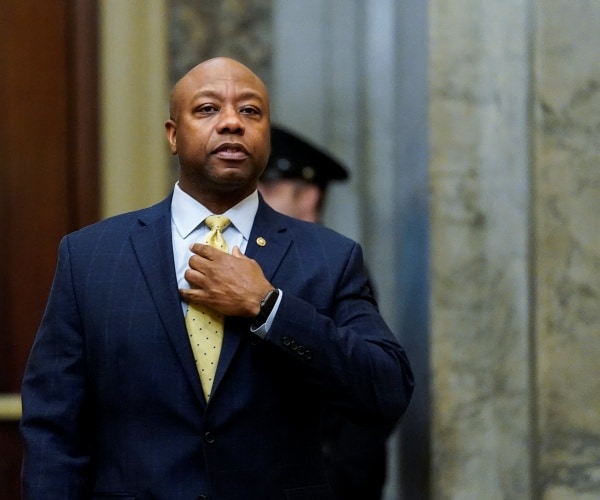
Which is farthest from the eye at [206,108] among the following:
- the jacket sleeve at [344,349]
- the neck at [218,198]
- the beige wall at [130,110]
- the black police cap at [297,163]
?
the black police cap at [297,163]

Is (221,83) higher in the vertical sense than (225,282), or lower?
higher

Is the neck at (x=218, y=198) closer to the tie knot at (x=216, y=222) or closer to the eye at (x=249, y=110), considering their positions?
the tie knot at (x=216, y=222)

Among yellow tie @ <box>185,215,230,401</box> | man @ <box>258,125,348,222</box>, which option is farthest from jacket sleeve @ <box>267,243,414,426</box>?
man @ <box>258,125,348,222</box>

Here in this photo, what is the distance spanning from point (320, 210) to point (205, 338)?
191 centimetres

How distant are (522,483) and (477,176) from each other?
852 millimetres

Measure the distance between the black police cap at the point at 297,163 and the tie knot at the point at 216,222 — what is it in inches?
66.5

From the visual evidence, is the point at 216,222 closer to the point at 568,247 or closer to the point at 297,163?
the point at 568,247

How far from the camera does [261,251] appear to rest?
234cm

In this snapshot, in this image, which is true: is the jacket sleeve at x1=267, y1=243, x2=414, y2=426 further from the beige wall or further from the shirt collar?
the beige wall

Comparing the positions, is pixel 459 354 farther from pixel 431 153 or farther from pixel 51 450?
pixel 51 450

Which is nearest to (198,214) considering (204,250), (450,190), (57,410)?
(204,250)

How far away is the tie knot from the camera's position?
2.32 metres

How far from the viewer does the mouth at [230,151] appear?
2250 millimetres

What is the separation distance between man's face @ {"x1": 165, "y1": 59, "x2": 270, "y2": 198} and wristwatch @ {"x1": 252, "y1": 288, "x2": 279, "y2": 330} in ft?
0.75
